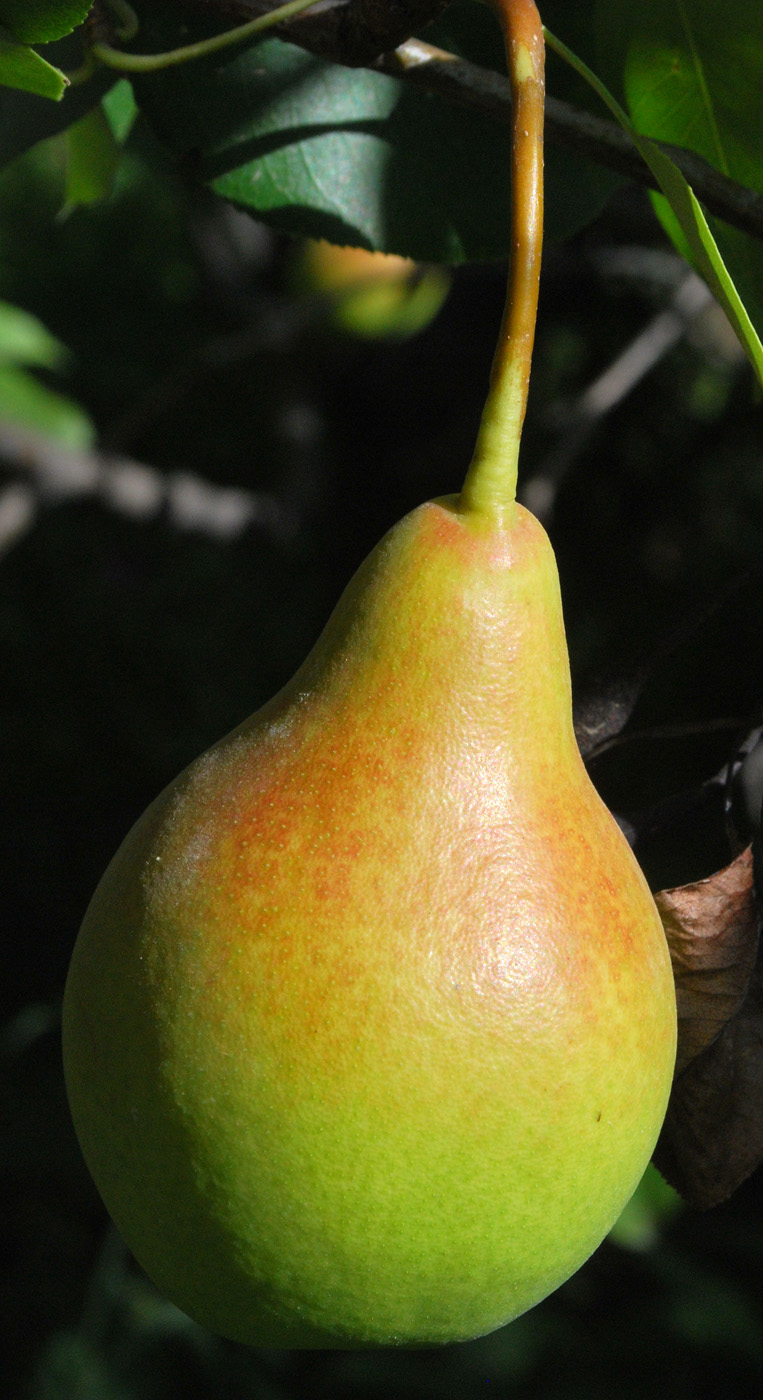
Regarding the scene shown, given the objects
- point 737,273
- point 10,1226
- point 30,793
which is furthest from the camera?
point 30,793

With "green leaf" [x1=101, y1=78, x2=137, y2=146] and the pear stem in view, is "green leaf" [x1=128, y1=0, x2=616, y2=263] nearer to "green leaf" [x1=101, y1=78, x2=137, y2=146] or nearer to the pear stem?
"green leaf" [x1=101, y1=78, x2=137, y2=146]

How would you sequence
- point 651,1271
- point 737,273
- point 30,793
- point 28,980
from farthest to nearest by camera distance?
1. point 30,793
2. point 28,980
3. point 651,1271
4. point 737,273

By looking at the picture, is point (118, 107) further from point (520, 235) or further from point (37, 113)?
point (520, 235)

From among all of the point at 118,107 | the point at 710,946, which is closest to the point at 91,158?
the point at 118,107

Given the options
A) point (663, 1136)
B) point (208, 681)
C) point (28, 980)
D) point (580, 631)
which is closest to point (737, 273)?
point (663, 1136)

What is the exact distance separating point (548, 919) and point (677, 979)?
17 cm

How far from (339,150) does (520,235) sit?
0.50 m

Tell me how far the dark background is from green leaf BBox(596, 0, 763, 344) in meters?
0.62

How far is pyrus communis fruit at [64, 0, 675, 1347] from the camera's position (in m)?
0.62

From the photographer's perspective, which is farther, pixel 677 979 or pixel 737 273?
pixel 737 273

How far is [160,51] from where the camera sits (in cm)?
105

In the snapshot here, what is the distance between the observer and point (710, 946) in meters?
0.78

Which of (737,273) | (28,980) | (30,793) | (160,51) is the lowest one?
(28,980)

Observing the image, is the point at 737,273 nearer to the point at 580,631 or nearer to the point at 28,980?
the point at 580,631
